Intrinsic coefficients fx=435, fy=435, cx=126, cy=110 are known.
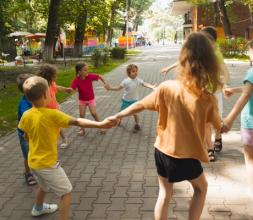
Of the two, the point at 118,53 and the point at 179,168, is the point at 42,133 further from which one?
the point at 118,53

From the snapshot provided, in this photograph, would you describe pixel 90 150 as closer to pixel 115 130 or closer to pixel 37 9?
pixel 115 130

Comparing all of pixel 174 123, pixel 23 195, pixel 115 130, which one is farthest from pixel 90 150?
pixel 174 123

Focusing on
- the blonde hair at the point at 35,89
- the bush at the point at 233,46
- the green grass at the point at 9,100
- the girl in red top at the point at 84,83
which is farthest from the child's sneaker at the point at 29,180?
the bush at the point at 233,46

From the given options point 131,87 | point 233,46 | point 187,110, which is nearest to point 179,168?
point 187,110

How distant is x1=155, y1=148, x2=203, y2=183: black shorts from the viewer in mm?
3232

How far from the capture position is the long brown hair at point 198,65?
3090 mm

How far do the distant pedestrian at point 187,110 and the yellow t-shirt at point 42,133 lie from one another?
0.71 metres

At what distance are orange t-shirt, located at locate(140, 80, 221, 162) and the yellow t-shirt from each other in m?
0.86

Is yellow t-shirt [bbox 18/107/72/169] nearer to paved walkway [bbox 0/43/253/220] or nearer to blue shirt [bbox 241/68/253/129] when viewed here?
paved walkway [bbox 0/43/253/220]

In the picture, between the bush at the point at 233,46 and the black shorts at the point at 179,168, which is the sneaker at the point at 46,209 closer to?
the black shorts at the point at 179,168

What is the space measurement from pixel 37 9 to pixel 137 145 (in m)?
26.8

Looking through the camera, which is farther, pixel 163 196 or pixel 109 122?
pixel 109 122

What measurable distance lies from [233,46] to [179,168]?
26.7 m

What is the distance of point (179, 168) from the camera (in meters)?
3.24
